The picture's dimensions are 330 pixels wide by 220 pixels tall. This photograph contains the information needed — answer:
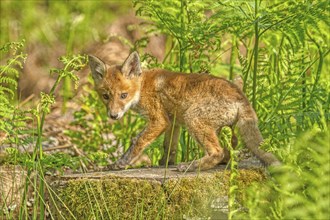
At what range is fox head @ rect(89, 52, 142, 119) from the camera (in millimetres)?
8109

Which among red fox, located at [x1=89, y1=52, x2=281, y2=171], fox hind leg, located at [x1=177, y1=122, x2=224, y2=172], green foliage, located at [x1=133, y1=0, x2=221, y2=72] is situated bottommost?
fox hind leg, located at [x1=177, y1=122, x2=224, y2=172]

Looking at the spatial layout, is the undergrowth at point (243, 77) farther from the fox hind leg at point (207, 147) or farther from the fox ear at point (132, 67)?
the fox hind leg at point (207, 147)

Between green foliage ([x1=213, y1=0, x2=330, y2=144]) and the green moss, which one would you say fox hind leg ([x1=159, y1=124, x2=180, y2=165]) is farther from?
the green moss

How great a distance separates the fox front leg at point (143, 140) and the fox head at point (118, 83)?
0.41m

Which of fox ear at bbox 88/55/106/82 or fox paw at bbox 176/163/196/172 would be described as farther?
fox ear at bbox 88/55/106/82

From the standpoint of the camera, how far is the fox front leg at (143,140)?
7.72m

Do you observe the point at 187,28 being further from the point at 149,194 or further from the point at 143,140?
the point at 149,194

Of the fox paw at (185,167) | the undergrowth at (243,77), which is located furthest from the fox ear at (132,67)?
the fox paw at (185,167)

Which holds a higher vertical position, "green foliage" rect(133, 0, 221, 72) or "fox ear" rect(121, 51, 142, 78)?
"green foliage" rect(133, 0, 221, 72)

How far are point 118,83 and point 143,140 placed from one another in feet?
2.51

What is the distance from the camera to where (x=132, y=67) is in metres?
8.29

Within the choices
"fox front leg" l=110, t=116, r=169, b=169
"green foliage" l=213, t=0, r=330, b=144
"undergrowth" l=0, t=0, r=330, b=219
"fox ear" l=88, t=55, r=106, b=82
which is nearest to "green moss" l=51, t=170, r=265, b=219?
"undergrowth" l=0, t=0, r=330, b=219

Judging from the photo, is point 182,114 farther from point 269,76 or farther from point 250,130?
point 269,76

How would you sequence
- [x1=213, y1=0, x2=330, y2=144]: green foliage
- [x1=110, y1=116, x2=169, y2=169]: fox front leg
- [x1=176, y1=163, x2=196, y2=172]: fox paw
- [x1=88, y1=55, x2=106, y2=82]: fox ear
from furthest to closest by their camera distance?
[x1=88, y1=55, x2=106, y2=82]: fox ear → [x1=110, y1=116, x2=169, y2=169]: fox front leg → [x1=213, y1=0, x2=330, y2=144]: green foliage → [x1=176, y1=163, x2=196, y2=172]: fox paw
